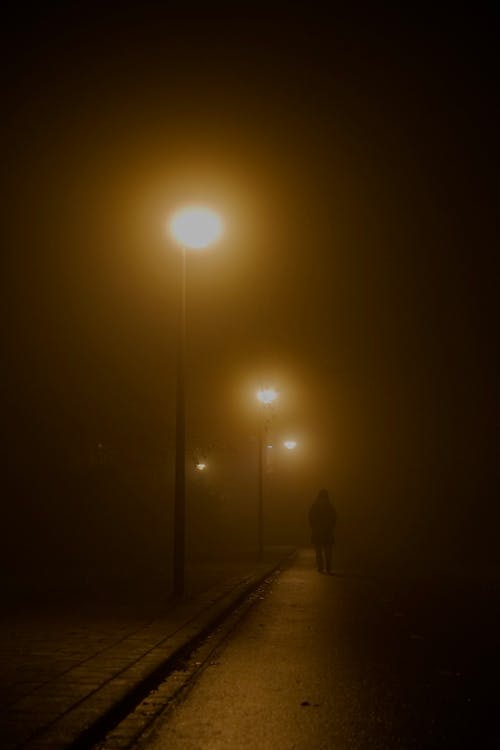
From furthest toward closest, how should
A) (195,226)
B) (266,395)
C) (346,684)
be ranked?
(266,395) → (195,226) → (346,684)

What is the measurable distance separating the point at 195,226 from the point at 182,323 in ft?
5.88

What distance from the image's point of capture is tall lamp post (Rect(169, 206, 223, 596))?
13578 mm

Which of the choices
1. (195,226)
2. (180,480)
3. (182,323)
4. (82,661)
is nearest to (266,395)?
(182,323)

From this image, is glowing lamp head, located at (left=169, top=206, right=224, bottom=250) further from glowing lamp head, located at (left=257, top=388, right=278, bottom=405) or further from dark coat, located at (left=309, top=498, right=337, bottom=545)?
glowing lamp head, located at (left=257, top=388, right=278, bottom=405)

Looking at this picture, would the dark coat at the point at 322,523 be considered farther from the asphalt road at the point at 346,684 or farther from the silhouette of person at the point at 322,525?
the asphalt road at the point at 346,684

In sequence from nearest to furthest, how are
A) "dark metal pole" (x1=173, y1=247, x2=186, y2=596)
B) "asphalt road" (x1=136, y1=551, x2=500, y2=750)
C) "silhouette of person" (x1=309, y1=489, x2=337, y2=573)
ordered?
1. "asphalt road" (x1=136, y1=551, x2=500, y2=750)
2. "dark metal pole" (x1=173, y1=247, x2=186, y2=596)
3. "silhouette of person" (x1=309, y1=489, x2=337, y2=573)

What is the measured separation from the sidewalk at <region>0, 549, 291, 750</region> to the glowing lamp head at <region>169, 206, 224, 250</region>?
5939 mm

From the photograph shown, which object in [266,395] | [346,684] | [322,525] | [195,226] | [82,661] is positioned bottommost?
[346,684]

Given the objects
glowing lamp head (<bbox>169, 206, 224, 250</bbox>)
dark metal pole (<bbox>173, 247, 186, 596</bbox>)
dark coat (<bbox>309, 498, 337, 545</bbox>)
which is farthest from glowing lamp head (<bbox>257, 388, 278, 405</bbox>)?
glowing lamp head (<bbox>169, 206, 224, 250</bbox>)

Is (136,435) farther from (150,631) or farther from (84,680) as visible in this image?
(84,680)

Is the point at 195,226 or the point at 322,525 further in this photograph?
the point at 322,525

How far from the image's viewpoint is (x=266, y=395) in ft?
90.7

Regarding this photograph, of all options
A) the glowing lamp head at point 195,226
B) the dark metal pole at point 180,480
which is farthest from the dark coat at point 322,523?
the glowing lamp head at point 195,226

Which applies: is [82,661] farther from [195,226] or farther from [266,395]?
[266,395]
